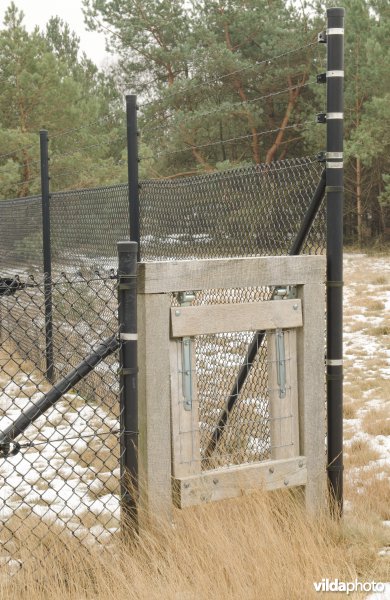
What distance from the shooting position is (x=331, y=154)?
3.70m

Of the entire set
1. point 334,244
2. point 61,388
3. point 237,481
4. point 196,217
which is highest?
point 196,217

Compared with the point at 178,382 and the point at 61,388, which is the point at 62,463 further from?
the point at 178,382

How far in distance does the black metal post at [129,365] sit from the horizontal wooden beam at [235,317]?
0.18 meters

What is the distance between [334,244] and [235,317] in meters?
0.68

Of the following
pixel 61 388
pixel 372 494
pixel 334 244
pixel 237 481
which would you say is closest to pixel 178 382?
Answer: pixel 237 481

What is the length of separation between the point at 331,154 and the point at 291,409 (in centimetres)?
118

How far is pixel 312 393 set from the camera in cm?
355

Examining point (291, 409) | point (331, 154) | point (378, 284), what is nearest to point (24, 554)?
point (291, 409)

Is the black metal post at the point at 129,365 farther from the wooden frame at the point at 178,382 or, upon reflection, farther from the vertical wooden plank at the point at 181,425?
the vertical wooden plank at the point at 181,425

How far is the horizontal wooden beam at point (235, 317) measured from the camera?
3.22 meters

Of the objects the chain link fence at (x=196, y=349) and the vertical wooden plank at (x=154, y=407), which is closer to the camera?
the vertical wooden plank at (x=154, y=407)

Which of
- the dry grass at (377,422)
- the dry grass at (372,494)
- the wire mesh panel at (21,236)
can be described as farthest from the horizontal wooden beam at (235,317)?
the wire mesh panel at (21,236)

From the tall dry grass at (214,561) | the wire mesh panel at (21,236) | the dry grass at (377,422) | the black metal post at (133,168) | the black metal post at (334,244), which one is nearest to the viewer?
the tall dry grass at (214,561)

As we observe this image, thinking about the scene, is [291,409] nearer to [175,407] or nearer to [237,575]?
[175,407]
